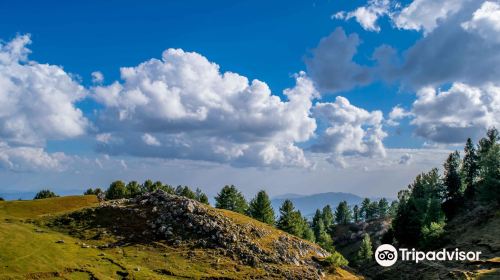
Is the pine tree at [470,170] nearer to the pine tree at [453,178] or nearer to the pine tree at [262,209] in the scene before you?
the pine tree at [453,178]

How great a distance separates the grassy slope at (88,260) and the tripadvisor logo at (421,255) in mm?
19937

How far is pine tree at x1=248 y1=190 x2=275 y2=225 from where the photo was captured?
181750 mm

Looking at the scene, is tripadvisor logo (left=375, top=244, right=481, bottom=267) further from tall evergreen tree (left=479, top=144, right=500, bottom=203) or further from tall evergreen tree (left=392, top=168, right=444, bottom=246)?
tall evergreen tree (left=479, top=144, right=500, bottom=203)

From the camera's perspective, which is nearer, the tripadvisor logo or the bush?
the tripadvisor logo

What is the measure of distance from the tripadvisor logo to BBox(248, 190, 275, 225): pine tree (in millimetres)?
53506

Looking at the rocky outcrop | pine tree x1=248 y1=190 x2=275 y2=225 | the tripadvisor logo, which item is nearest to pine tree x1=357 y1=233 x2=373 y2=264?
the tripadvisor logo

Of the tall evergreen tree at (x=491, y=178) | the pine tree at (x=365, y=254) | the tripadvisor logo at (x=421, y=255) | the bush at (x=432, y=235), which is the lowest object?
the pine tree at (x=365, y=254)

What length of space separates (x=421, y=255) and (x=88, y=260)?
98.5m

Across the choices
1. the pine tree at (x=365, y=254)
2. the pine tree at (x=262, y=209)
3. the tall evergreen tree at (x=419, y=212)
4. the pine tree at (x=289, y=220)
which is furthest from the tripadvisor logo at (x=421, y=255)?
the pine tree at (x=262, y=209)

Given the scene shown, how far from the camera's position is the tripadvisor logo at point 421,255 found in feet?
360

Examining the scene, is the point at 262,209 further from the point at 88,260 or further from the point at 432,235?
the point at 88,260

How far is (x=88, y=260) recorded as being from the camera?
95688mm

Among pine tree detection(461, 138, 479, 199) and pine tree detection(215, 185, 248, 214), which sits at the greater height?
pine tree detection(461, 138, 479, 199)

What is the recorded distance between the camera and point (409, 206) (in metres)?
166
